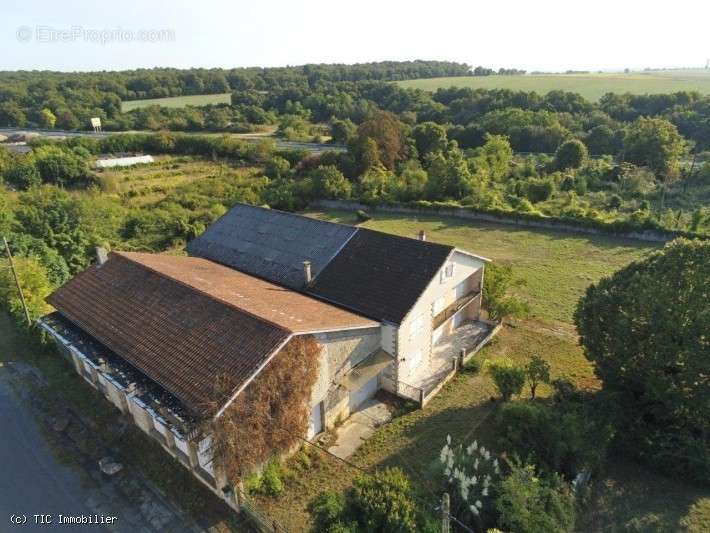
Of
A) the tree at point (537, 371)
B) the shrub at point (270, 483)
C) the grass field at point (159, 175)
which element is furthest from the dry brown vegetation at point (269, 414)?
the grass field at point (159, 175)

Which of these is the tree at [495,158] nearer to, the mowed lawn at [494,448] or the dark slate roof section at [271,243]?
the mowed lawn at [494,448]

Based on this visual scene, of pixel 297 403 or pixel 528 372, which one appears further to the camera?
pixel 528 372

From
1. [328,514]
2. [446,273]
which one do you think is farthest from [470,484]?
[446,273]

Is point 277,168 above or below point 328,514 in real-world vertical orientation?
above

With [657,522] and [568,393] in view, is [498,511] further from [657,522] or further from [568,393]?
[568,393]

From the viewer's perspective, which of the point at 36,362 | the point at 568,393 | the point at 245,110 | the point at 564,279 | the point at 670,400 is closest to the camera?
the point at 670,400

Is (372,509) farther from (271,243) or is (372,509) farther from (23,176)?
(23,176)

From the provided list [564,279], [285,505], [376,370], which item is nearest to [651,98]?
[564,279]
